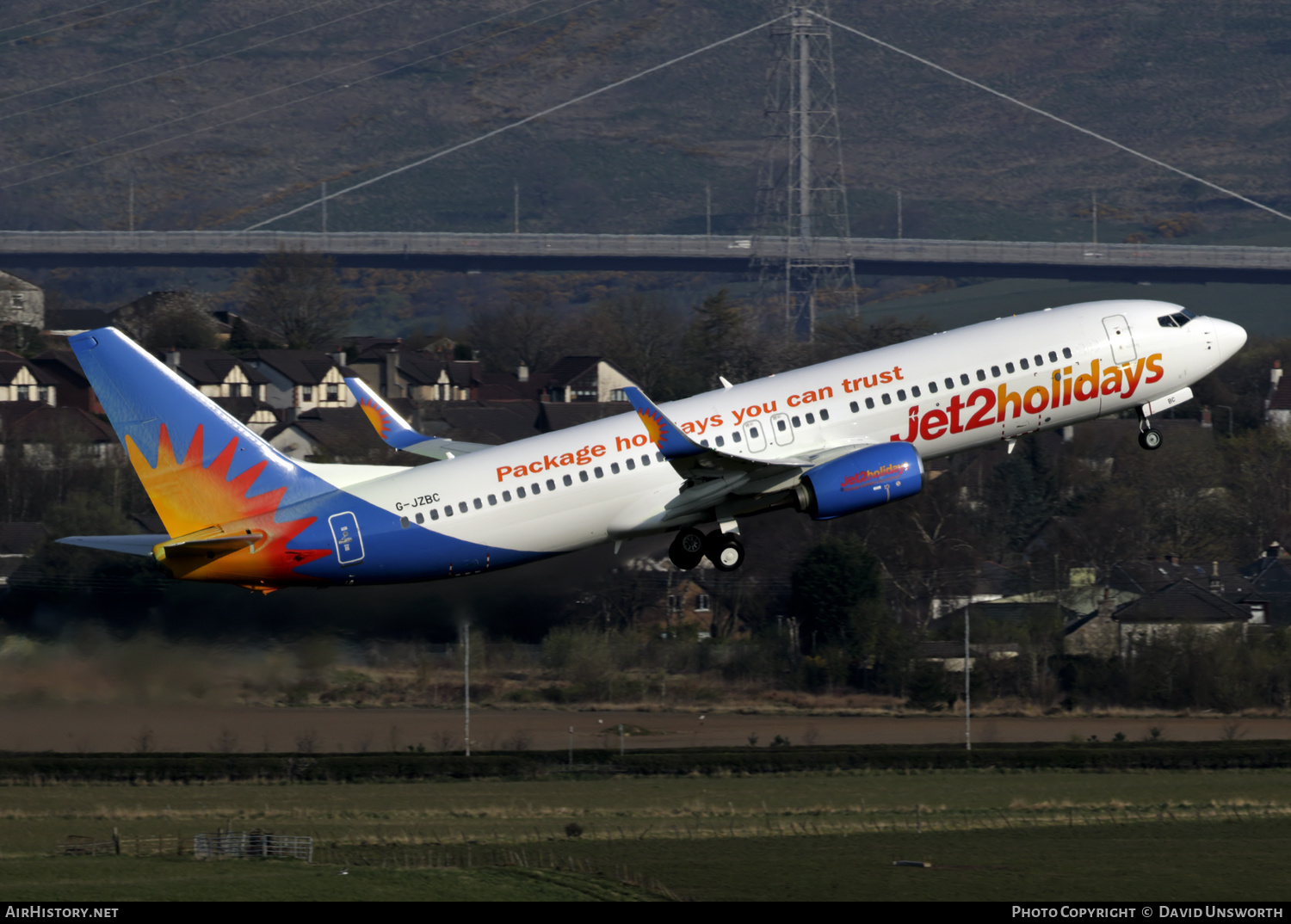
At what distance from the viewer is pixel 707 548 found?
52719 mm

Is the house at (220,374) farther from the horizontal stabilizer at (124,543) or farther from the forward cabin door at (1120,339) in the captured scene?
the forward cabin door at (1120,339)

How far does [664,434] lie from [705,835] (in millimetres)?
27204

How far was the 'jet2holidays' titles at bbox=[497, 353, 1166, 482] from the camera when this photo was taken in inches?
1996

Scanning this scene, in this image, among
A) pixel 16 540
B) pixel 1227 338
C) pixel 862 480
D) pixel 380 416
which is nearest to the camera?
pixel 862 480

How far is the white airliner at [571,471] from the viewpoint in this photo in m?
50.0

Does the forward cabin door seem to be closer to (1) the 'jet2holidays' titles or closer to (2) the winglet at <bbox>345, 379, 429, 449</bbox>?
(1) the 'jet2holidays' titles

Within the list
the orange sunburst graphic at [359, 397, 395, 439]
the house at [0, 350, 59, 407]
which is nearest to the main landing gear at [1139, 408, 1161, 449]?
the orange sunburst graphic at [359, 397, 395, 439]

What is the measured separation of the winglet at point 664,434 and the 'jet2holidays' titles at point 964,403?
113 inches

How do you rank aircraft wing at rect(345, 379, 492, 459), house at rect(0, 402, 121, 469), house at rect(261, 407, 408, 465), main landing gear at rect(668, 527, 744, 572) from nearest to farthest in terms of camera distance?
main landing gear at rect(668, 527, 744, 572) < aircraft wing at rect(345, 379, 492, 459) < house at rect(261, 407, 408, 465) < house at rect(0, 402, 121, 469)

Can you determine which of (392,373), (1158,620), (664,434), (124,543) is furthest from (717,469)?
(392,373)

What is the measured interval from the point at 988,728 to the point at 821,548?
1379 cm

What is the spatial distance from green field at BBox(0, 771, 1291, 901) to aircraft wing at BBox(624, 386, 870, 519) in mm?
13356

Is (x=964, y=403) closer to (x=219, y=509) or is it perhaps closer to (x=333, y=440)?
(x=219, y=509)

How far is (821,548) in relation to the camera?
336 ft
